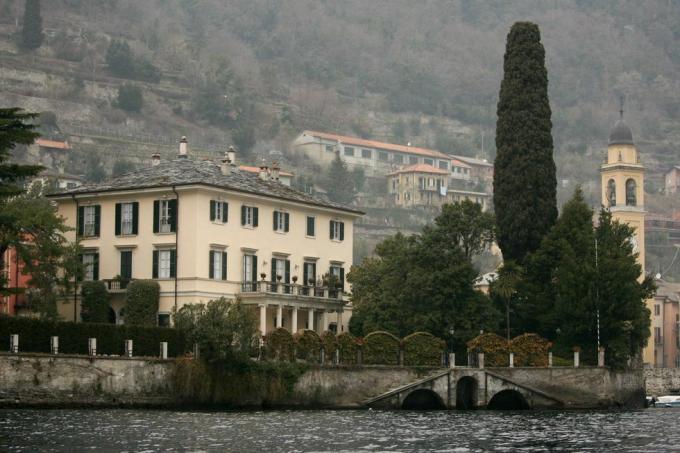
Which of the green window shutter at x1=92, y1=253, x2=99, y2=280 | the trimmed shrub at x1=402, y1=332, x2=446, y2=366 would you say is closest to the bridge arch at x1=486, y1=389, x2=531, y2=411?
the trimmed shrub at x1=402, y1=332, x2=446, y2=366

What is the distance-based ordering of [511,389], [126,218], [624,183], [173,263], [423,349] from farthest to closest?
[624,183] → [126,218] → [511,389] → [173,263] → [423,349]

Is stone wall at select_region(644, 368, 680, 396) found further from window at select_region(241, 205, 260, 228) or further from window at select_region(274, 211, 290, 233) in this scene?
window at select_region(241, 205, 260, 228)

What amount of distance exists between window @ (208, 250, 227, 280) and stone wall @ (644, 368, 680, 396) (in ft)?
156

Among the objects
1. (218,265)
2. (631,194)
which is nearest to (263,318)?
(218,265)

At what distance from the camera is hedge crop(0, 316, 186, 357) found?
64.4 metres

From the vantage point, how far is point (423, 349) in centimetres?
7906

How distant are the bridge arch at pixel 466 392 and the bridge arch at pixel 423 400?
3.91 feet

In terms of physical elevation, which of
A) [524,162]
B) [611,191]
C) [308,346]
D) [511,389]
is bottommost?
[511,389]

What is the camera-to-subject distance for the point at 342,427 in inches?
2328

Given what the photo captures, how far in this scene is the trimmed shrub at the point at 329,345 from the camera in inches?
2965

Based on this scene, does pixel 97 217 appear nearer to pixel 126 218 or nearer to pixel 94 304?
pixel 126 218

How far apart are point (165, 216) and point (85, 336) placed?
15324mm

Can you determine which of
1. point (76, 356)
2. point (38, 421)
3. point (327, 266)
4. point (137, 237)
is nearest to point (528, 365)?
point (327, 266)

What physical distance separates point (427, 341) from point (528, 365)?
6676 mm
